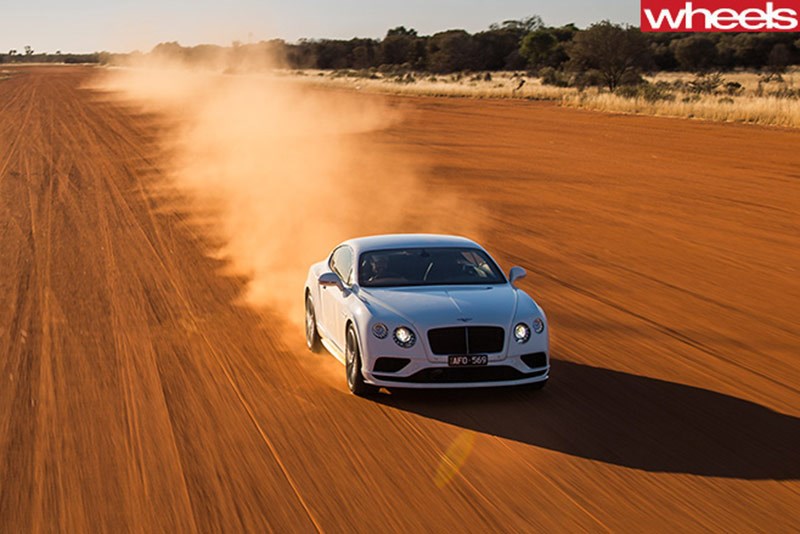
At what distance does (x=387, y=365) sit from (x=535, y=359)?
1.33 metres

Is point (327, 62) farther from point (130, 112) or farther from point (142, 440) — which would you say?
point (142, 440)

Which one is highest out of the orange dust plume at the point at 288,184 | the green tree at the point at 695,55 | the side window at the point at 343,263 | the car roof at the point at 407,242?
the green tree at the point at 695,55

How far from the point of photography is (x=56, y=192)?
92.6ft

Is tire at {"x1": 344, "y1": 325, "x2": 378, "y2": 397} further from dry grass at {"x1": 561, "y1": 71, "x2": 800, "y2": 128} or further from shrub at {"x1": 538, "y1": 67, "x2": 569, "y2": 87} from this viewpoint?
shrub at {"x1": 538, "y1": 67, "x2": 569, "y2": 87}

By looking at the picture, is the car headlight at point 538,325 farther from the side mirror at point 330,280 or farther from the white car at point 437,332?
the side mirror at point 330,280

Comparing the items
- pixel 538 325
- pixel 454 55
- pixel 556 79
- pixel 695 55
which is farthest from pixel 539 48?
pixel 538 325

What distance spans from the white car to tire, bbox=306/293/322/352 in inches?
44.3

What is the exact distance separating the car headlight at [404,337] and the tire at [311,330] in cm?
233

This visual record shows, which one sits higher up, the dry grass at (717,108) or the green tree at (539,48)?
the green tree at (539,48)

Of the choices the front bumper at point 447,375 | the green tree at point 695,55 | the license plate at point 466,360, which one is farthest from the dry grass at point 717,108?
the green tree at point 695,55

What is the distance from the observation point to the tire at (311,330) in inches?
494

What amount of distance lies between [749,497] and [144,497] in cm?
413

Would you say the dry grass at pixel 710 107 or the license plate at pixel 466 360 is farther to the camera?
the dry grass at pixel 710 107

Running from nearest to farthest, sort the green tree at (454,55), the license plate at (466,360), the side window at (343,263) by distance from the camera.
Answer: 1. the license plate at (466,360)
2. the side window at (343,263)
3. the green tree at (454,55)
